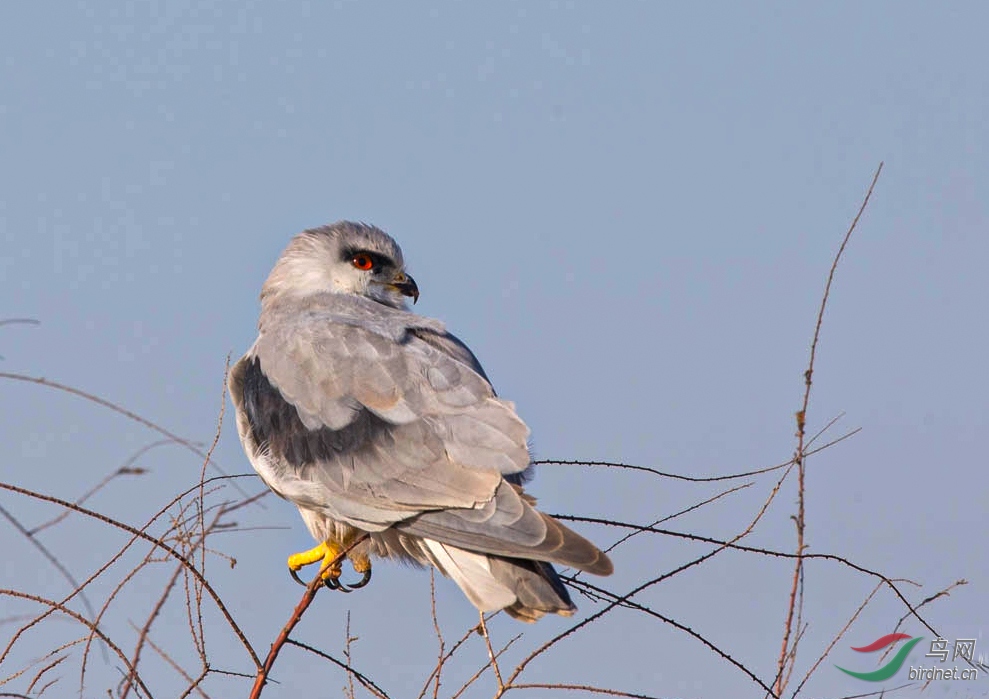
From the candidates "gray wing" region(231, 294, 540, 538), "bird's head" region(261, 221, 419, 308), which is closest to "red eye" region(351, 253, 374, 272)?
"bird's head" region(261, 221, 419, 308)

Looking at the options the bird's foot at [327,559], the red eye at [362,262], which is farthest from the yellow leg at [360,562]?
the red eye at [362,262]

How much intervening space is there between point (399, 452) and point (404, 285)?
176 cm

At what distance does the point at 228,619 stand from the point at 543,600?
1.09 m

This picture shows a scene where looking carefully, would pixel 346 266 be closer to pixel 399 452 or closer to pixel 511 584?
pixel 399 452

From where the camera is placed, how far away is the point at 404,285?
6.15 m

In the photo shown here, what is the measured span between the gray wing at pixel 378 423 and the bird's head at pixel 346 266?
818 millimetres

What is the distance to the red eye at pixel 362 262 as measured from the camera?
6.11 meters

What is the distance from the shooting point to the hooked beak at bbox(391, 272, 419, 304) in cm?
615

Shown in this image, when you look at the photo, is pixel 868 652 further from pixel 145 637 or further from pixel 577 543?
pixel 145 637

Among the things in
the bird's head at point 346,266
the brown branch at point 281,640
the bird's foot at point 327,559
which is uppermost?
the bird's head at point 346,266

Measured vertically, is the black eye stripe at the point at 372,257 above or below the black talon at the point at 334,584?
above

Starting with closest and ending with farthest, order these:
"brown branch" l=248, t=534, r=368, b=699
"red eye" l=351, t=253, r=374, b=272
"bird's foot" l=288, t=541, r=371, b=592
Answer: "brown branch" l=248, t=534, r=368, b=699
"bird's foot" l=288, t=541, r=371, b=592
"red eye" l=351, t=253, r=374, b=272

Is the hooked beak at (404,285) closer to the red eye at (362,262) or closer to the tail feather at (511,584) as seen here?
the red eye at (362,262)

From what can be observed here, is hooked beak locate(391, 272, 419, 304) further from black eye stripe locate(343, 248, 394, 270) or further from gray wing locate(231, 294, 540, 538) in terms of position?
gray wing locate(231, 294, 540, 538)
